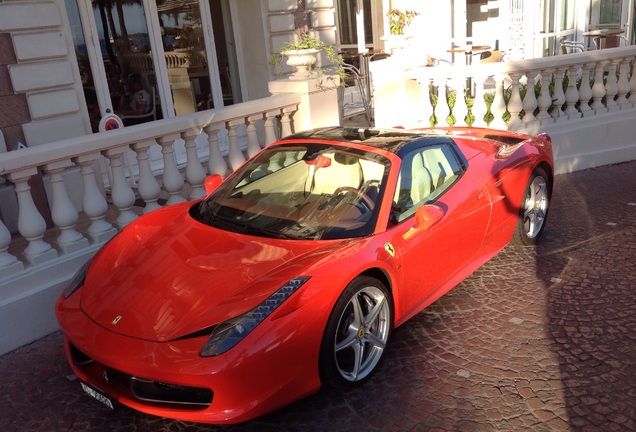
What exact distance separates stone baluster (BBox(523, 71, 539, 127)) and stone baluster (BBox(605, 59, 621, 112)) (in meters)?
1.23

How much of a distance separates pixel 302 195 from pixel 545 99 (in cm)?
539

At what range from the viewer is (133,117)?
8797 millimetres

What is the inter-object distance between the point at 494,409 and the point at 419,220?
122 cm

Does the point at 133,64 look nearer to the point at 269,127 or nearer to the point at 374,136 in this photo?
the point at 269,127

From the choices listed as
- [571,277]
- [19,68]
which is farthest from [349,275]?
[19,68]

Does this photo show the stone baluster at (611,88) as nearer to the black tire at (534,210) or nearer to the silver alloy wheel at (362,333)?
the black tire at (534,210)

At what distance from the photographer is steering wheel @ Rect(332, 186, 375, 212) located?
13.0 ft


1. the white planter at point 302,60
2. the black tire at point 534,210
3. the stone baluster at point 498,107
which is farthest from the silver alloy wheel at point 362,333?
the stone baluster at point 498,107

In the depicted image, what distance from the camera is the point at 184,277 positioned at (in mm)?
3533

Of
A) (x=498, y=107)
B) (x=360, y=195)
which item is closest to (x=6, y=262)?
(x=360, y=195)

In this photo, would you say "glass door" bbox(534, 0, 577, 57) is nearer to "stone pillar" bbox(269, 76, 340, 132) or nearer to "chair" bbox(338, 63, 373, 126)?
"chair" bbox(338, 63, 373, 126)

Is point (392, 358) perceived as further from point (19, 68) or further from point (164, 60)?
point (164, 60)

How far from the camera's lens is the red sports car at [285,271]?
3.09 meters

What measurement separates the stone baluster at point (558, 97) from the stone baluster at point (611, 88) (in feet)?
2.39
